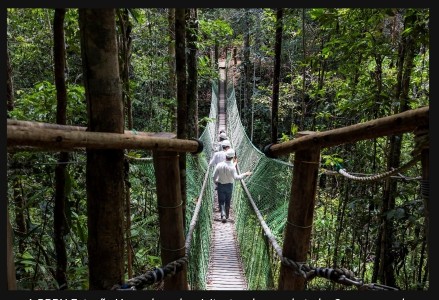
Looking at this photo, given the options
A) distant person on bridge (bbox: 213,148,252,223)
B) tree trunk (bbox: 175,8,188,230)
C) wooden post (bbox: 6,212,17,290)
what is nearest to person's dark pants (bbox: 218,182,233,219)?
distant person on bridge (bbox: 213,148,252,223)

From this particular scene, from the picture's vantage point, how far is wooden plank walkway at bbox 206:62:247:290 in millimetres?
2740

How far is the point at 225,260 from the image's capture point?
3197 millimetres

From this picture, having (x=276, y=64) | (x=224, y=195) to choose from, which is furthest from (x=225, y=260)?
(x=276, y=64)

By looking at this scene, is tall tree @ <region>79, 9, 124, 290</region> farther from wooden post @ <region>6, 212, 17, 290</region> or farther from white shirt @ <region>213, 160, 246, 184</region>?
white shirt @ <region>213, 160, 246, 184</region>

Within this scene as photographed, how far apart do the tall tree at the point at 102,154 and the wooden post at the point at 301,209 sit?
56cm

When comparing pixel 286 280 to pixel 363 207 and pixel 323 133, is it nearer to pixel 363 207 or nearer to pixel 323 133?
pixel 323 133

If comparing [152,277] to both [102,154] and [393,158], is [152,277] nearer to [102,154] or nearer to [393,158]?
[102,154]

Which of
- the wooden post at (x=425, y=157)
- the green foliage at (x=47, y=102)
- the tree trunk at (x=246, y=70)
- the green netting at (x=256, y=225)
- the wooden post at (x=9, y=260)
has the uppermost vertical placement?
the tree trunk at (x=246, y=70)

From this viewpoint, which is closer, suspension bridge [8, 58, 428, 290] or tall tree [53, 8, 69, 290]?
suspension bridge [8, 58, 428, 290]

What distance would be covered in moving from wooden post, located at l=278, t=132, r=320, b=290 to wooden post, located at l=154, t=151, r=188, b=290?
0.41m

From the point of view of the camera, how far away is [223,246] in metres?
3.45

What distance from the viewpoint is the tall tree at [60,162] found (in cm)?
131

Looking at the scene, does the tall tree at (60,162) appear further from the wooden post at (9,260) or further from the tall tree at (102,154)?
the wooden post at (9,260)

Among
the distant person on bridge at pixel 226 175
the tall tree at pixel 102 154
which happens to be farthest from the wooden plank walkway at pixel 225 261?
the tall tree at pixel 102 154
